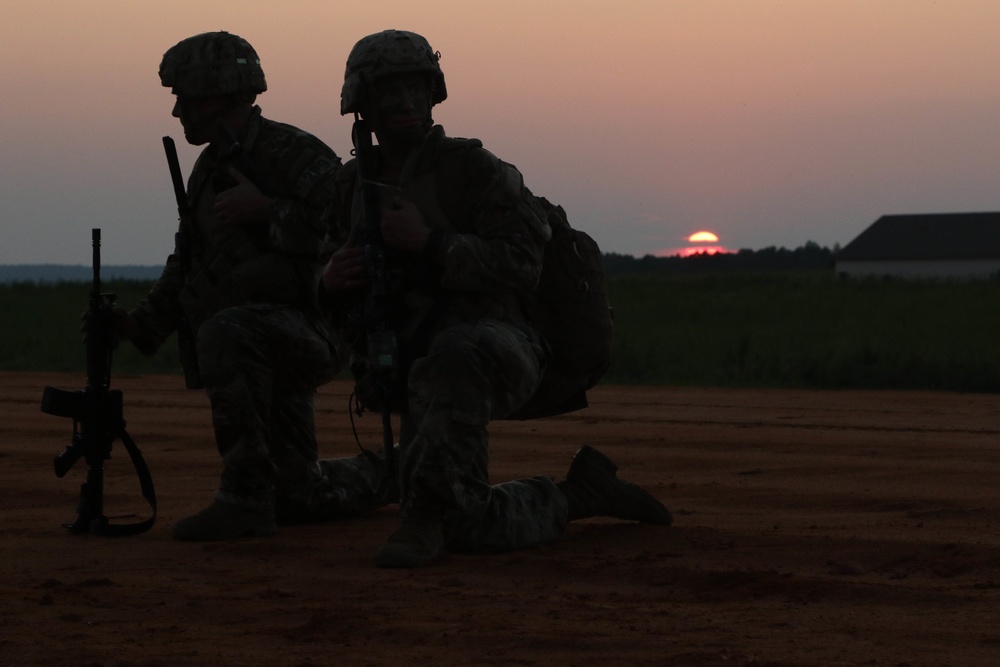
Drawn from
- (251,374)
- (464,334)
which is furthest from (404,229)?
(251,374)

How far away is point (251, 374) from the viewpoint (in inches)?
235

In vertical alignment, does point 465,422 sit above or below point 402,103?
below

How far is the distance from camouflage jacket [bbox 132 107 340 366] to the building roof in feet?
241

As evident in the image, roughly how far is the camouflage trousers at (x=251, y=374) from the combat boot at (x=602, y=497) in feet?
3.62

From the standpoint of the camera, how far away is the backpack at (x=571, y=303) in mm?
5637

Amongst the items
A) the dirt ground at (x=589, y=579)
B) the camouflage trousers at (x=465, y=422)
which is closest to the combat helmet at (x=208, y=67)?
the camouflage trousers at (x=465, y=422)

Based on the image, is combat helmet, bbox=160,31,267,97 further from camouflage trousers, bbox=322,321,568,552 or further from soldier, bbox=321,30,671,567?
camouflage trousers, bbox=322,321,568,552

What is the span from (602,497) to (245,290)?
160cm

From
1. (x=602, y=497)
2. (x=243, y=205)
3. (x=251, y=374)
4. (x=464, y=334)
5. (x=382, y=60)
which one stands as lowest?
(x=602, y=497)

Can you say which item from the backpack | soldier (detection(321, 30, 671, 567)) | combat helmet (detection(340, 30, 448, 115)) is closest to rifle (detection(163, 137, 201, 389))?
soldier (detection(321, 30, 671, 567))

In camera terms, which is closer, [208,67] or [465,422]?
[465,422]

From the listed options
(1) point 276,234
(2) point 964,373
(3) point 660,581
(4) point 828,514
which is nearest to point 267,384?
(1) point 276,234

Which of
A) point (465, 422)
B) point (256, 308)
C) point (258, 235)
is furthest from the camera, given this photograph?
point (258, 235)

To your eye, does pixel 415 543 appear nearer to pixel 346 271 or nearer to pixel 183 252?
pixel 346 271
